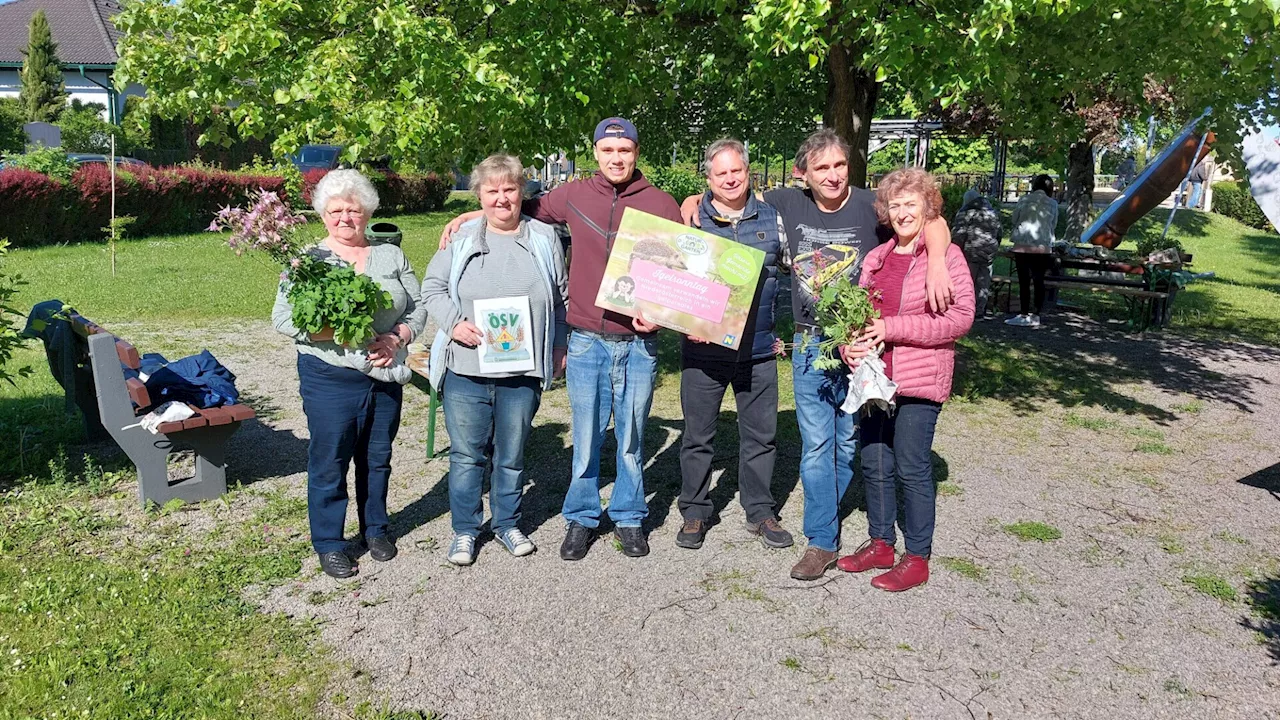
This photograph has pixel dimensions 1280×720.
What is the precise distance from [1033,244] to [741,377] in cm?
896

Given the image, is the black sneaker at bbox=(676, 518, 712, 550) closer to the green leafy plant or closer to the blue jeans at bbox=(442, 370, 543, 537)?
the blue jeans at bbox=(442, 370, 543, 537)

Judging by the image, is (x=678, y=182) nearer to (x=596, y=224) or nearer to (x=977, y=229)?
(x=977, y=229)

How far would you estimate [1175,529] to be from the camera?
519cm

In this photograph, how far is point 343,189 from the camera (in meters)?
4.16

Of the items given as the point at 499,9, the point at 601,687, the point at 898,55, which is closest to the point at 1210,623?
the point at 601,687

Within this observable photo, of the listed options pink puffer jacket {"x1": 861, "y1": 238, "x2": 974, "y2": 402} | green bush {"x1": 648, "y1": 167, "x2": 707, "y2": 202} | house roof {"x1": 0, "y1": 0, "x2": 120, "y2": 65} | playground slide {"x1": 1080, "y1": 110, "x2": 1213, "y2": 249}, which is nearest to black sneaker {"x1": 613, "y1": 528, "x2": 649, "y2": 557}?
pink puffer jacket {"x1": 861, "y1": 238, "x2": 974, "y2": 402}

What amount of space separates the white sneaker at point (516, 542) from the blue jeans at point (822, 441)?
132 centimetres

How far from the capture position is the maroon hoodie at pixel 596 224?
14.3ft

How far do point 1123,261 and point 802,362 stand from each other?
10.2 m

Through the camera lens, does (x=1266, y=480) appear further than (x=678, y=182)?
No

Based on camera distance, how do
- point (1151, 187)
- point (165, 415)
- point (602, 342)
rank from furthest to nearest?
point (1151, 187)
point (165, 415)
point (602, 342)

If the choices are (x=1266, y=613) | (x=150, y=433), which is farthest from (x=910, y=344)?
(x=150, y=433)

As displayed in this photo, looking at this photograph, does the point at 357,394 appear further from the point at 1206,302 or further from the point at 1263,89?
the point at 1206,302

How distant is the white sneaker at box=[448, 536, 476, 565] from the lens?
4527 mm
